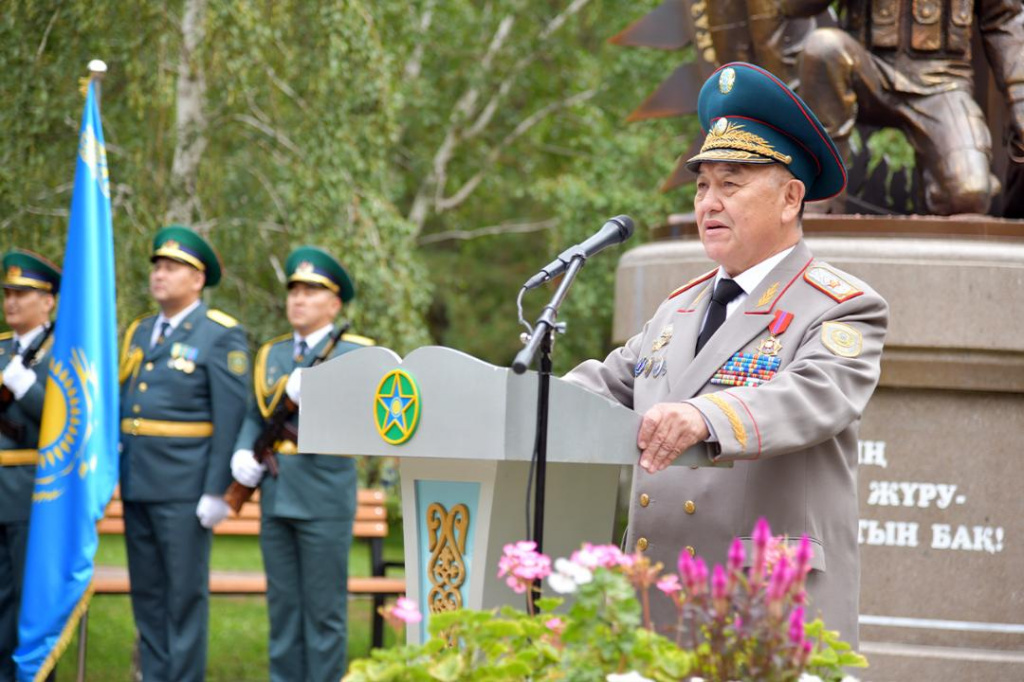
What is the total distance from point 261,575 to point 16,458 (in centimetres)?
203

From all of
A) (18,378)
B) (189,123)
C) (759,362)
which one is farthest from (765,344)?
(189,123)

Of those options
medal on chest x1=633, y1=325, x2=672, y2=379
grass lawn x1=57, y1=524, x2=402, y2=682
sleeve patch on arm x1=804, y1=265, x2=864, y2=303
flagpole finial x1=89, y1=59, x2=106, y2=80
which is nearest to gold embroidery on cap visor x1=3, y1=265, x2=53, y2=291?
flagpole finial x1=89, y1=59, x2=106, y2=80

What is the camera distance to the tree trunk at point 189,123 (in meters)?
10.9

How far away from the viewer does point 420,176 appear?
19.5m

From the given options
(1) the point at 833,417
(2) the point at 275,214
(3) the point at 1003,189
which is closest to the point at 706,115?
(1) the point at 833,417

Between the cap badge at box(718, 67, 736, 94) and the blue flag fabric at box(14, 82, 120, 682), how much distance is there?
13.5ft

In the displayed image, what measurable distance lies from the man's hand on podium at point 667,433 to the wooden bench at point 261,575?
517 centimetres

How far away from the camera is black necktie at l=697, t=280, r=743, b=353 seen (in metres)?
3.28

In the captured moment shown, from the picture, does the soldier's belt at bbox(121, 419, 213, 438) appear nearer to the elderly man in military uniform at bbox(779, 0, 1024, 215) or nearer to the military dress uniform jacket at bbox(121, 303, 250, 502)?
the military dress uniform jacket at bbox(121, 303, 250, 502)

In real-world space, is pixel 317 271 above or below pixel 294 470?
above

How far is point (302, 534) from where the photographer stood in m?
6.80

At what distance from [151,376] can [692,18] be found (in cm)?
311

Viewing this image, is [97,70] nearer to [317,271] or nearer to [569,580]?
[317,271]

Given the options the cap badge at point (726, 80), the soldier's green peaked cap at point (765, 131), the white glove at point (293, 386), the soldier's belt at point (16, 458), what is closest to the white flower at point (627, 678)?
the soldier's green peaked cap at point (765, 131)
